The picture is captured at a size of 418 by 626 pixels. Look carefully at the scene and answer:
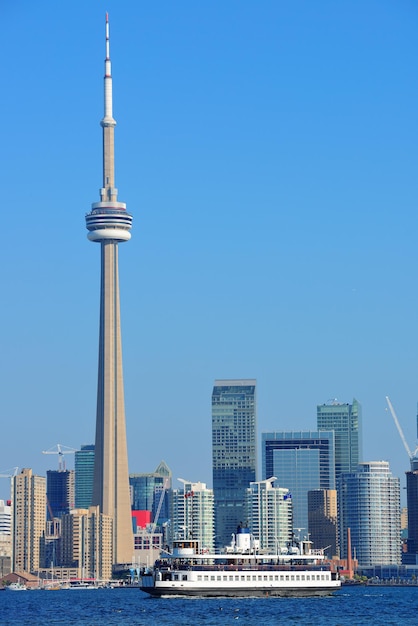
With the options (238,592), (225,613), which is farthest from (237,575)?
(225,613)

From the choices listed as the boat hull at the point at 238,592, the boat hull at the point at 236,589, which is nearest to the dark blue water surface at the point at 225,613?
the boat hull at the point at 238,592

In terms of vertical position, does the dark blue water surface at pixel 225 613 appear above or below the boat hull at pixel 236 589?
below

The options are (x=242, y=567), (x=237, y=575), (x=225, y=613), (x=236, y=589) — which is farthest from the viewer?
(x=242, y=567)

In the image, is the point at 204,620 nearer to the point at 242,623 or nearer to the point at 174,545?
the point at 242,623

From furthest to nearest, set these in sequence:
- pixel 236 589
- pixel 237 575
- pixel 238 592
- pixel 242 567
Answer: pixel 242 567, pixel 237 575, pixel 238 592, pixel 236 589

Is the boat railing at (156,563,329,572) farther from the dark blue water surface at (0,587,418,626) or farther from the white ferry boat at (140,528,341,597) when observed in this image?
the dark blue water surface at (0,587,418,626)

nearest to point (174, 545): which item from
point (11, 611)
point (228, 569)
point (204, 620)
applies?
point (228, 569)

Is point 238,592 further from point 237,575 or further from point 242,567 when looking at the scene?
point 242,567

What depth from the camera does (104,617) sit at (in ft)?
553

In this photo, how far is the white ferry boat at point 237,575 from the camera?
608ft

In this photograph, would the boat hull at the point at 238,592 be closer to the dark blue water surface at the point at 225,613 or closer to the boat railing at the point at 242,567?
the dark blue water surface at the point at 225,613

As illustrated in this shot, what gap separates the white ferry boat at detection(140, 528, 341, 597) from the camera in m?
185

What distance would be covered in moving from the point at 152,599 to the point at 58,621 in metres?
38.5

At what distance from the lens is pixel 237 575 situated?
188m
